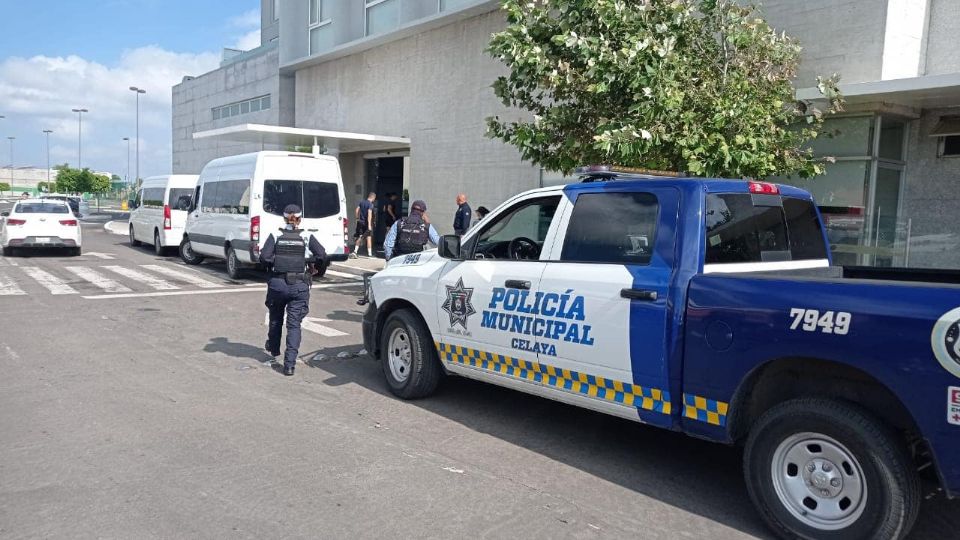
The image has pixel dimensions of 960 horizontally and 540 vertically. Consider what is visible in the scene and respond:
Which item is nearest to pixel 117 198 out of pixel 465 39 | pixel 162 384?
pixel 465 39

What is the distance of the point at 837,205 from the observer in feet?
34.6

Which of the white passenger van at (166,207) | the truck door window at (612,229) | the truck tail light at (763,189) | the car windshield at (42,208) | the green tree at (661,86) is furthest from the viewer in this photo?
the white passenger van at (166,207)

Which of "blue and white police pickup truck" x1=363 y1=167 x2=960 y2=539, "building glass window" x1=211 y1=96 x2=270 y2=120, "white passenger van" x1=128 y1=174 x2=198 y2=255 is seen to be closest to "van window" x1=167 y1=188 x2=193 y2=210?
"white passenger van" x1=128 y1=174 x2=198 y2=255

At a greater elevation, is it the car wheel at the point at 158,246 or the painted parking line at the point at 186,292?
the car wheel at the point at 158,246

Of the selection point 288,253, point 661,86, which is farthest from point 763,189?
point 288,253

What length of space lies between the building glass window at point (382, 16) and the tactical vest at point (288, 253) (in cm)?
1434

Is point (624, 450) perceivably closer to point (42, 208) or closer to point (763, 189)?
point (763, 189)

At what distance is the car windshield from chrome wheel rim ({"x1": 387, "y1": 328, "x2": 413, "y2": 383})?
1542 cm

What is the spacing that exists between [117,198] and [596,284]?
85.7 metres

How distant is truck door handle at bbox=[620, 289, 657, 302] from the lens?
4.24 m

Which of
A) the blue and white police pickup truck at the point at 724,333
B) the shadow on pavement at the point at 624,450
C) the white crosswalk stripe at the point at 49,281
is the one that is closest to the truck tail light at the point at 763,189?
the blue and white police pickup truck at the point at 724,333

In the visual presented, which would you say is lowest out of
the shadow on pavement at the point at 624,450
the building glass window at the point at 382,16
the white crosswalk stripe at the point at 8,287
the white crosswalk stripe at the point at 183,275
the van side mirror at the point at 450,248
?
the white crosswalk stripe at the point at 8,287

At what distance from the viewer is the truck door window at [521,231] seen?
5.31 meters

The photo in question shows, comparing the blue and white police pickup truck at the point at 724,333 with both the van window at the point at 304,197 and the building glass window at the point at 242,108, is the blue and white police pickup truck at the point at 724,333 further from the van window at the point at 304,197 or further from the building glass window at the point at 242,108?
the building glass window at the point at 242,108
